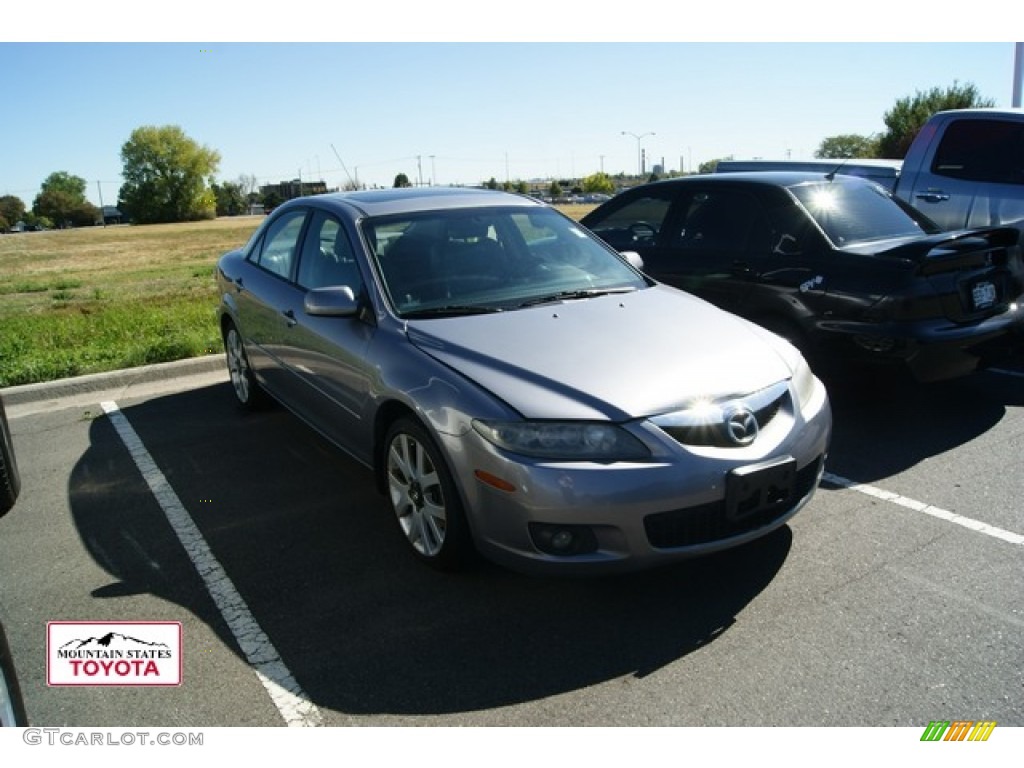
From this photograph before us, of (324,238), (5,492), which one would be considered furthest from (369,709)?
(324,238)

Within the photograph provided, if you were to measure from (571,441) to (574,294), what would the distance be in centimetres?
130

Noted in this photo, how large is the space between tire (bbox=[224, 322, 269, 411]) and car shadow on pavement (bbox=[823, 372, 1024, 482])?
3782mm

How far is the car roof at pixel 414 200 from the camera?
14.7ft

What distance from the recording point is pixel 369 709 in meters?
2.68

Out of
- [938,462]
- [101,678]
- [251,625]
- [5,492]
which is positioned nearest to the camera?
[5,492]

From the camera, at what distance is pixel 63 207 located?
12144 cm

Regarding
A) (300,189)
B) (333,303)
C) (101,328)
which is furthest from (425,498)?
(300,189)

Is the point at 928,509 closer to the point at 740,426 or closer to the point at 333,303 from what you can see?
the point at 740,426

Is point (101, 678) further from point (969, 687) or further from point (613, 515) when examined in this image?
point (969, 687)

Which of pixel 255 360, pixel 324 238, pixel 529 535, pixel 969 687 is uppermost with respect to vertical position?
pixel 324 238

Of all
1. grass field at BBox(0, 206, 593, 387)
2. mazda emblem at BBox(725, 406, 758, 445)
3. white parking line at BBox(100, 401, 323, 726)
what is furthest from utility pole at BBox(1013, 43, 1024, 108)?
white parking line at BBox(100, 401, 323, 726)

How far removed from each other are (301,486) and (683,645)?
2.43 meters
